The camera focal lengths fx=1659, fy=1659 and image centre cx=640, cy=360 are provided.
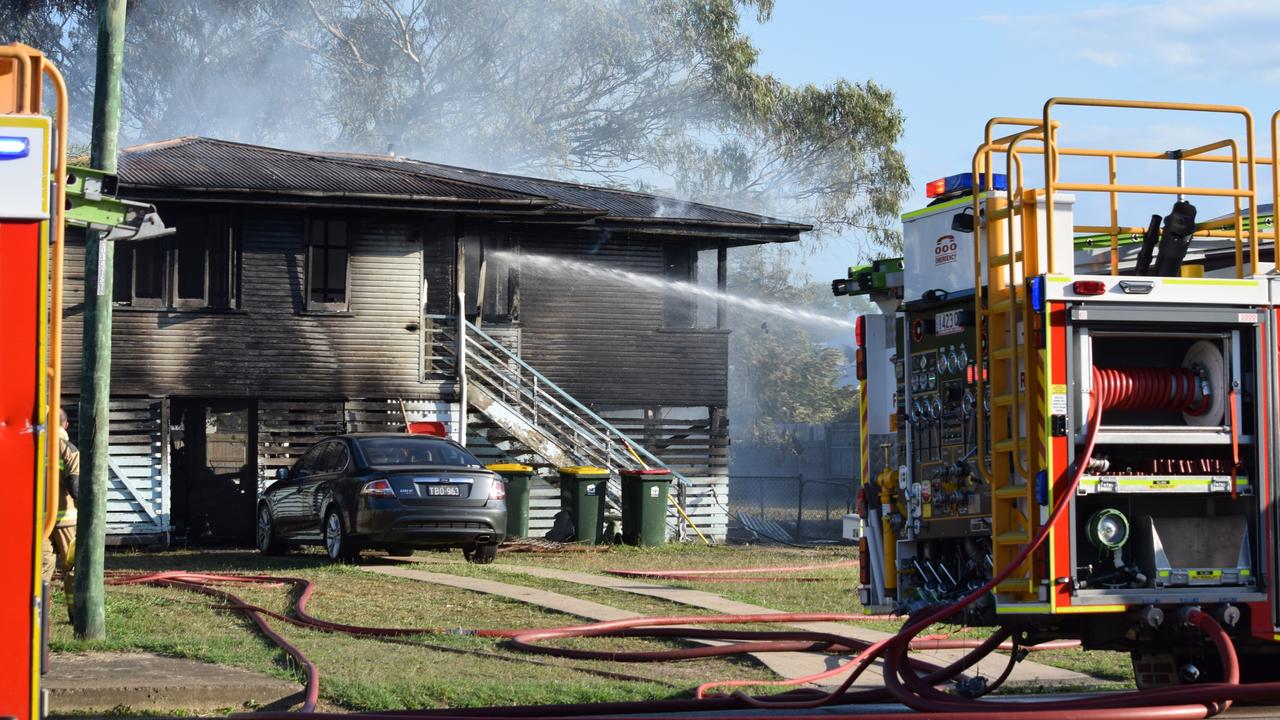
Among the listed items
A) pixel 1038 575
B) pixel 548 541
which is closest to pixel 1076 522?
pixel 1038 575

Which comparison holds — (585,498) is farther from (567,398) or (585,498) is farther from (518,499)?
(567,398)

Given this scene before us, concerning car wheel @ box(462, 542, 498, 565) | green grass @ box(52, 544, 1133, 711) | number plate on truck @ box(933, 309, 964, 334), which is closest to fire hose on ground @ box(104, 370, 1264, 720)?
green grass @ box(52, 544, 1133, 711)

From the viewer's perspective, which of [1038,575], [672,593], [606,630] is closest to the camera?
[1038,575]

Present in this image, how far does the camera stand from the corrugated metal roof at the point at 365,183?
2428 cm

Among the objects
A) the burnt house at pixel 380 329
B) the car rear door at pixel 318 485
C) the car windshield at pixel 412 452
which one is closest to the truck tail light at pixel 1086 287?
the car windshield at pixel 412 452

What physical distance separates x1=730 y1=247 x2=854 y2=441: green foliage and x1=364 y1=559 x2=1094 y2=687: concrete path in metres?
35.0

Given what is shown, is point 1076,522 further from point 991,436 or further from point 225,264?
point 225,264

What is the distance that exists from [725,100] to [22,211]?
149 ft

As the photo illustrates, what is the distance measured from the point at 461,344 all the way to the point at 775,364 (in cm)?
3168

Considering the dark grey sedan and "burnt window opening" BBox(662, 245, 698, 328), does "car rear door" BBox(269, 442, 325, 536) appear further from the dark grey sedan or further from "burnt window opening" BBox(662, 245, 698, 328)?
"burnt window opening" BBox(662, 245, 698, 328)

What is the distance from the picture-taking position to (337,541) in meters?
18.4

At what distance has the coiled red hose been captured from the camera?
8.52 meters

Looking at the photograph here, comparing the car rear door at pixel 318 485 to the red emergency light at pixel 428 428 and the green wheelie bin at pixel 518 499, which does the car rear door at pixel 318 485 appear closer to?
the red emergency light at pixel 428 428

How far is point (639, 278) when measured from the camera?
90.8 ft
